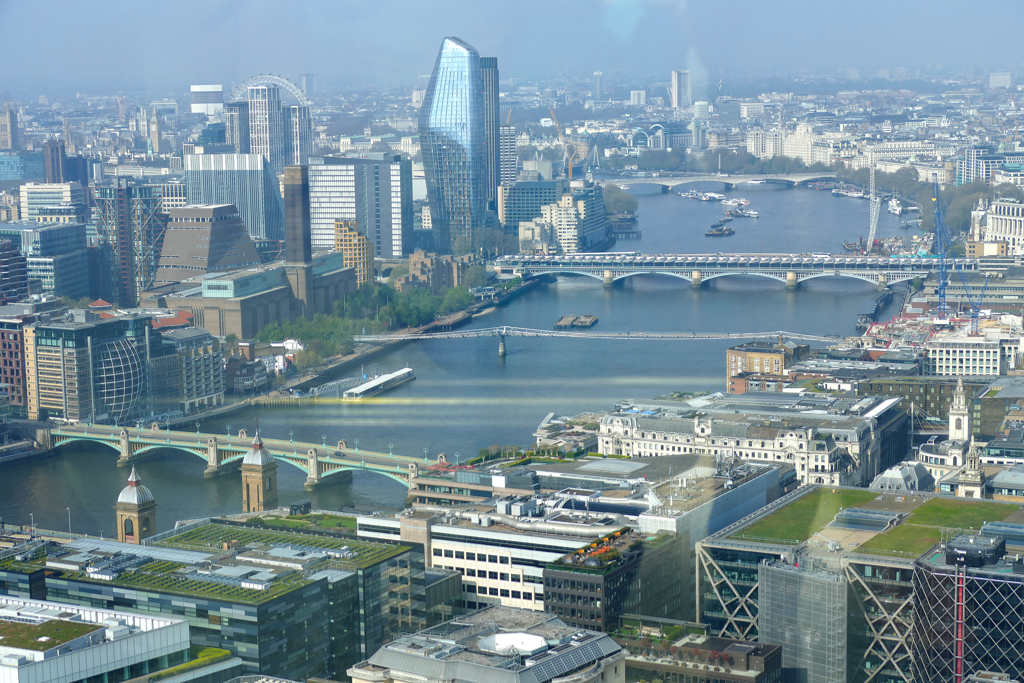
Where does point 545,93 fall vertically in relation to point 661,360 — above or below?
above

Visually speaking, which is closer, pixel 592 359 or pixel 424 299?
pixel 592 359

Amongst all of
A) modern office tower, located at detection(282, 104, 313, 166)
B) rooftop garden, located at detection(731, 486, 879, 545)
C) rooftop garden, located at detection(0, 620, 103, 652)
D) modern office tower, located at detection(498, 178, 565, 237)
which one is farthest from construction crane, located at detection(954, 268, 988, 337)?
modern office tower, located at detection(282, 104, 313, 166)

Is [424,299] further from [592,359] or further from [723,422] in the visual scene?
[723,422]

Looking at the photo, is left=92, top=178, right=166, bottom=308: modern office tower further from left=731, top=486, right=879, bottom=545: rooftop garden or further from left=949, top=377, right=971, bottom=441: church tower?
left=731, top=486, right=879, bottom=545: rooftop garden

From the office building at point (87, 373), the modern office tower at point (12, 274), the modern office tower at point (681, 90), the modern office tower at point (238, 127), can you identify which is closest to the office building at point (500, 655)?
the modern office tower at point (681, 90)

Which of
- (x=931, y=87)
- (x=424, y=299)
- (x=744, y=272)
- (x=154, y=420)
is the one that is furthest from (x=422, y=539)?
(x=931, y=87)

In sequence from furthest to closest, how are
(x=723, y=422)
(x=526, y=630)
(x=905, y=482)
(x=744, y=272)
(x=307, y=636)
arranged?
1. (x=744, y=272)
2. (x=723, y=422)
3. (x=905, y=482)
4. (x=307, y=636)
5. (x=526, y=630)
